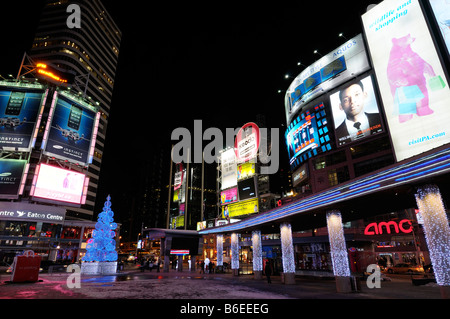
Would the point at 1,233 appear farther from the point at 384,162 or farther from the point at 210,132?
the point at 384,162

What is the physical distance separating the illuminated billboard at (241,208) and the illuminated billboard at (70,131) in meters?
24.3

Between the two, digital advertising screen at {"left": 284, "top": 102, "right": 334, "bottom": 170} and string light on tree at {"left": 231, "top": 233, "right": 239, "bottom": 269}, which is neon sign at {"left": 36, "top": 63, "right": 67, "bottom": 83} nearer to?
string light on tree at {"left": 231, "top": 233, "right": 239, "bottom": 269}

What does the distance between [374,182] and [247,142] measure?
3056cm

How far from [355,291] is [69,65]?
8266cm

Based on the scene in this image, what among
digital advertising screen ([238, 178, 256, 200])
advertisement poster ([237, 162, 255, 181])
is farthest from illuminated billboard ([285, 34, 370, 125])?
digital advertising screen ([238, 178, 256, 200])

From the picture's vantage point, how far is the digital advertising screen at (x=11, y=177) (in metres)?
32.3

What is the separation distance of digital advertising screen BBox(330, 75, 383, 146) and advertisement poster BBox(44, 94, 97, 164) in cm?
3960

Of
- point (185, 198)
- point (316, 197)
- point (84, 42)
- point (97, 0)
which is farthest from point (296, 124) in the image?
point (97, 0)

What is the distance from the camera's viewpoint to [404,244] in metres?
42.8

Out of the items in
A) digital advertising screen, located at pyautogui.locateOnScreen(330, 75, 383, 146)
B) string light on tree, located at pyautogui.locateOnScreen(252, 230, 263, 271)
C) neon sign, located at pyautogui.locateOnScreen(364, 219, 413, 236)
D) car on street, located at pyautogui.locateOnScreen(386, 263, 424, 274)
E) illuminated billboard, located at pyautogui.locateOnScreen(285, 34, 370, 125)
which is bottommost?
car on street, located at pyautogui.locateOnScreen(386, 263, 424, 274)

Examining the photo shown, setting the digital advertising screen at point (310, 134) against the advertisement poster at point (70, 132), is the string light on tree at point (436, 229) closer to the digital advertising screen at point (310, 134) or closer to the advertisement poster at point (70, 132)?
the digital advertising screen at point (310, 134)

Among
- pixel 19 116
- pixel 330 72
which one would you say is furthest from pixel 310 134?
pixel 19 116

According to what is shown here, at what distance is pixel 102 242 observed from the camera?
2434 cm

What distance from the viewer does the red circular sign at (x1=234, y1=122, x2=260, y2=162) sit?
39756 millimetres
